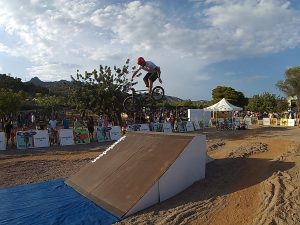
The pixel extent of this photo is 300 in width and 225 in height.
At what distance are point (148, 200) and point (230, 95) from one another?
203 ft

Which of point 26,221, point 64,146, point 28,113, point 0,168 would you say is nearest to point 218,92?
point 28,113

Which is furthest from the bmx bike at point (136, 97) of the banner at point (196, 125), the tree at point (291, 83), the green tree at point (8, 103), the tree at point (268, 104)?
the tree at point (268, 104)

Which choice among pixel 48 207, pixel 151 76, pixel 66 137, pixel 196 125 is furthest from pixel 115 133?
pixel 48 207

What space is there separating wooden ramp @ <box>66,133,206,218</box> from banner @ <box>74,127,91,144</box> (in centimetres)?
1007

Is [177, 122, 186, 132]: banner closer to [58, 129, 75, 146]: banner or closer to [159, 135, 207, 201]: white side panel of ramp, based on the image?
[58, 129, 75, 146]: banner

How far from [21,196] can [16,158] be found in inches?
278

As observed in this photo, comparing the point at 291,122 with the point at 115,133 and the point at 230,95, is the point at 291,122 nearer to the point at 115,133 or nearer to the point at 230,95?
the point at 115,133

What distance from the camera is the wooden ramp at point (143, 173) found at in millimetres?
8172

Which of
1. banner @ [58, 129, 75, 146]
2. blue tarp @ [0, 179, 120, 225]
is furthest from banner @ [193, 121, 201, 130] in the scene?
blue tarp @ [0, 179, 120, 225]

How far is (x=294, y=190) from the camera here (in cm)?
819

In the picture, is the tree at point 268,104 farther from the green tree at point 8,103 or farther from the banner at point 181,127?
the green tree at point 8,103

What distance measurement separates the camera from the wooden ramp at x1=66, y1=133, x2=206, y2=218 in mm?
8172

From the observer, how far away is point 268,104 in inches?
2275

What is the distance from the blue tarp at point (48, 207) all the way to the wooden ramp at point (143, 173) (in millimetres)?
302
